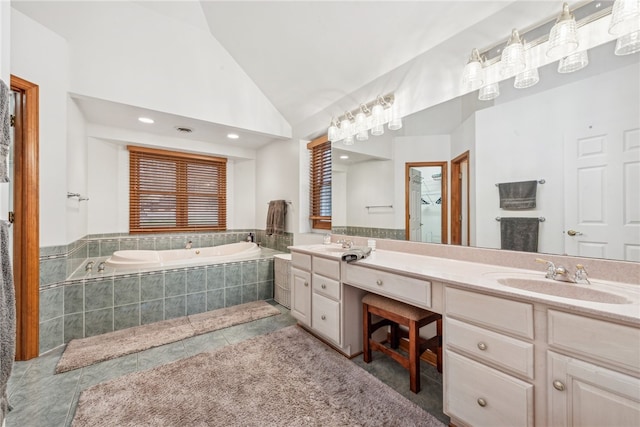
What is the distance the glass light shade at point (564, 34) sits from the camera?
51.0 inches

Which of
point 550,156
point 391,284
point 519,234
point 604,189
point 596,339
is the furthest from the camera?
point 391,284

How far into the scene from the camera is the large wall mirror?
1231 mm

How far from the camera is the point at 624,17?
1.17 meters

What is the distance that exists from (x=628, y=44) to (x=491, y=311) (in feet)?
4.51

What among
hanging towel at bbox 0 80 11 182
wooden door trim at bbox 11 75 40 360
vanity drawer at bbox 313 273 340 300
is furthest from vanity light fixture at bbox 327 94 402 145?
wooden door trim at bbox 11 75 40 360

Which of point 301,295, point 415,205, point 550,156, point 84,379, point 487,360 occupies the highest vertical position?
point 550,156

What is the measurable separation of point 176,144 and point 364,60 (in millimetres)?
2855

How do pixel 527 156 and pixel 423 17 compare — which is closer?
pixel 527 156

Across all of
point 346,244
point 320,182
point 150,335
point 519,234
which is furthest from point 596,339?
point 150,335

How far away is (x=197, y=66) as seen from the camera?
2.87 meters

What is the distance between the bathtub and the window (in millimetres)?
1016

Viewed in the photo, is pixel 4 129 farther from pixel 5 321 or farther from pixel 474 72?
pixel 474 72

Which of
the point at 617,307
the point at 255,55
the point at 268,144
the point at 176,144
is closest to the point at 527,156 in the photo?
the point at 617,307

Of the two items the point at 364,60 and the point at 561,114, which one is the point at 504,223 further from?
the point at 364,60
